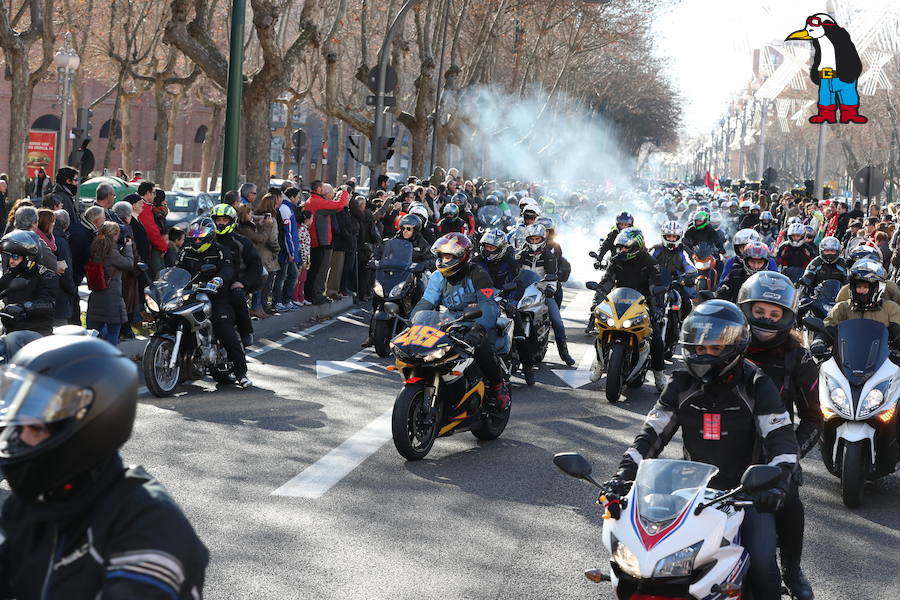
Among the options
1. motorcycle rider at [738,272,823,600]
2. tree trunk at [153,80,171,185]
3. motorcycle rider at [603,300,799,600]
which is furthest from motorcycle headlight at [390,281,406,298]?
tree trunk at [153,80,171,185]

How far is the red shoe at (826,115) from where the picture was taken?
41.4 m

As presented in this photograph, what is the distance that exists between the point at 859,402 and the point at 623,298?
4539mm

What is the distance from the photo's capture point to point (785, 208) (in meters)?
35.8

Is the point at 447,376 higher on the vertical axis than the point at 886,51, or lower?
lower

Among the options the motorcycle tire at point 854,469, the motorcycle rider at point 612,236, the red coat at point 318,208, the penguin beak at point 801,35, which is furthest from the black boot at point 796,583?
the penguin beak at point 801,35

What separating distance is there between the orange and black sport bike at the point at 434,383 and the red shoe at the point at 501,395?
11cm

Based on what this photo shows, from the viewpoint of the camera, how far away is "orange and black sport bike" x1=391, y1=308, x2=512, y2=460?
923cm

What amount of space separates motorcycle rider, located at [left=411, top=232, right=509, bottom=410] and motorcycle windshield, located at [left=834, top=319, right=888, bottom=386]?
254cm

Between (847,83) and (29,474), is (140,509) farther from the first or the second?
(847,83)

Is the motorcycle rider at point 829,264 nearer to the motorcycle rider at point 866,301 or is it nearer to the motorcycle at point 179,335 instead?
the motorcycle rider at point 866,301

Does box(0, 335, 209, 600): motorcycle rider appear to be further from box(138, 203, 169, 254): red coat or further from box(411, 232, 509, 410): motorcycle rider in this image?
box(138, 203, 169, 254): red coat

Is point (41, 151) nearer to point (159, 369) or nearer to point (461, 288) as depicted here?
point (159, 369)

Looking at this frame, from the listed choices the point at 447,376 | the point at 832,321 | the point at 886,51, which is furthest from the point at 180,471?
the point at 886,51

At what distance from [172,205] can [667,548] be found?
29693 millimetres
